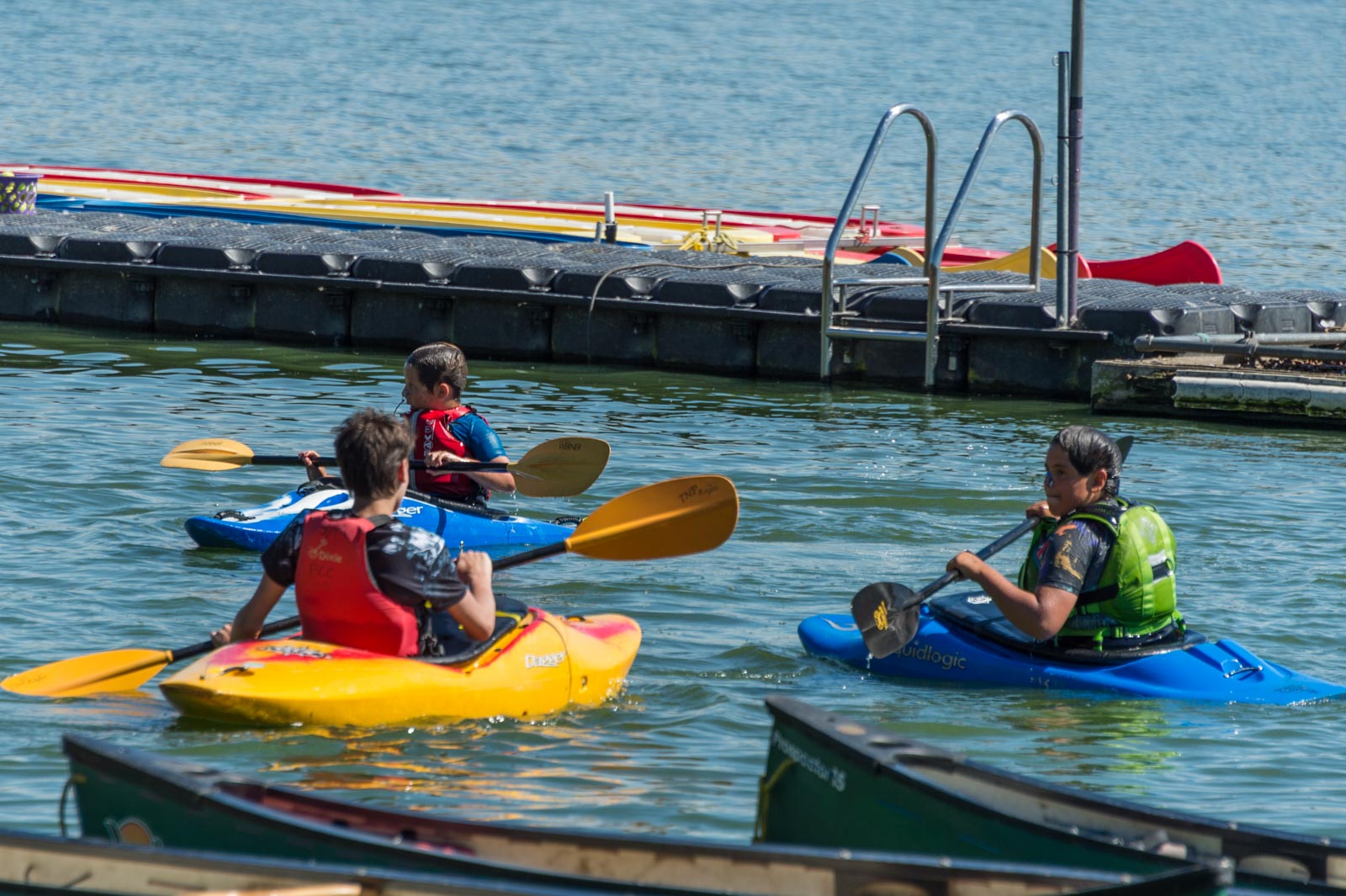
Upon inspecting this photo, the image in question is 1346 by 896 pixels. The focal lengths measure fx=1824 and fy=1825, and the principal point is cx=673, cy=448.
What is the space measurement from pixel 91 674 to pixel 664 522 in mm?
2204

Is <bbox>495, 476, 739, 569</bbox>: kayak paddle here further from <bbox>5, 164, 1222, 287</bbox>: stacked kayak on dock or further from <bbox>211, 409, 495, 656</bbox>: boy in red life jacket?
<bbox>5, 164, 1222, 287</bbox>: stacked kayak on dock

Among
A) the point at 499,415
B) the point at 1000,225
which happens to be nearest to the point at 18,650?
the point at 499,415

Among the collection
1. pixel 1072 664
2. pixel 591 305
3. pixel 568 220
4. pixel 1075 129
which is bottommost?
pixel 1072 664

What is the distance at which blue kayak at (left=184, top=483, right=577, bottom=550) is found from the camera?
29.0ft

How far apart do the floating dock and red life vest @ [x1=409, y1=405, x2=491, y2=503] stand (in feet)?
20.1

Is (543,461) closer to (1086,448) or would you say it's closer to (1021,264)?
(1086,448)

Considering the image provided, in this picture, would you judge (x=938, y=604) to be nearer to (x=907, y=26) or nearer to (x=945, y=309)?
(x=945, y=309)

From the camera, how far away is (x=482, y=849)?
4168 millimetres

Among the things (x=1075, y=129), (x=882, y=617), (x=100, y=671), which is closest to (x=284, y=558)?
(x=100, y=671)

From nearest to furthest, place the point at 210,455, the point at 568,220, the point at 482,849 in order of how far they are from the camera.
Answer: the point at 482,849 < the point at 210,455 < the point at 568,220

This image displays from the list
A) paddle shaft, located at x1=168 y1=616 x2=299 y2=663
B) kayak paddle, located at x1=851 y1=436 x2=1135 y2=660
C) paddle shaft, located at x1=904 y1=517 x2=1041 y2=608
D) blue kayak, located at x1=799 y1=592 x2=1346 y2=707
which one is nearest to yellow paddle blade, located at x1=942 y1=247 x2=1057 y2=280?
paddle shaft, located at x1=904 y1=517 x2=1041 y2=608

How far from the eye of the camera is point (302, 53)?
55094 mm

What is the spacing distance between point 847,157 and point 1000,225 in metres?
9.69

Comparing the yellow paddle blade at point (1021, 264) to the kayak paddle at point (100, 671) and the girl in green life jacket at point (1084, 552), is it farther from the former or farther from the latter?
the kayak paddle at point (100, 671)
